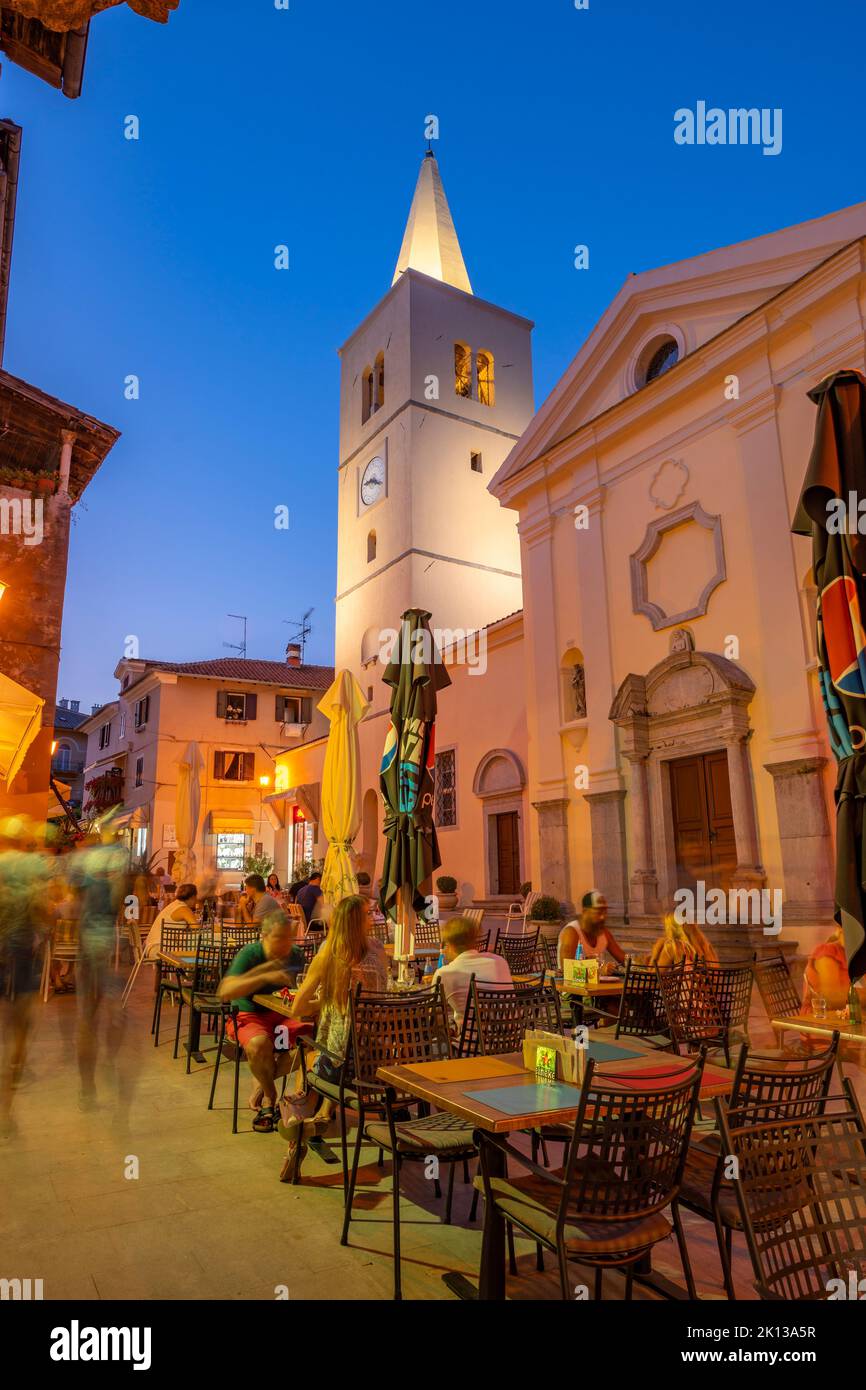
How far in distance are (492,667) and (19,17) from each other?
13.1 meters

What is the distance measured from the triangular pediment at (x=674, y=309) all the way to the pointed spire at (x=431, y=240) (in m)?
14.7

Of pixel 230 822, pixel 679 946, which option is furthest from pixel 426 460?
pixel 679 946

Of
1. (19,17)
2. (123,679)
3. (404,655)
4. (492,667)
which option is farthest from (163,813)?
(19,17)

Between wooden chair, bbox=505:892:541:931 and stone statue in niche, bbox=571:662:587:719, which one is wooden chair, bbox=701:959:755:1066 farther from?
stone statue in niche, bbox=571:662:587:719

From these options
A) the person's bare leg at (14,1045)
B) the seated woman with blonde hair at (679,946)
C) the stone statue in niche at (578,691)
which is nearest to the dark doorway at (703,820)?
the stone statue in niche at (578,691)

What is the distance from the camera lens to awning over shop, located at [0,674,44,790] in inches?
331

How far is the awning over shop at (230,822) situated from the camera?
2978 centimetres

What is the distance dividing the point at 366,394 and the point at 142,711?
15.1 m

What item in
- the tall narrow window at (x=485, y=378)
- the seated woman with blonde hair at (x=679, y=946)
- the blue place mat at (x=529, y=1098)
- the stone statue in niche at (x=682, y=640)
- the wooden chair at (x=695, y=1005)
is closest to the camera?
the blue place mat at (x=529, y=1098)

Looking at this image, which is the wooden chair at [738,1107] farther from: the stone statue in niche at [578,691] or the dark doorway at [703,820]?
the stone statue in niche at [578,691]

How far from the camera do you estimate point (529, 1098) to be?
117 inches

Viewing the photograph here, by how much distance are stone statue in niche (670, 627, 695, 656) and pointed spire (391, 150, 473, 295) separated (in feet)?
65.9

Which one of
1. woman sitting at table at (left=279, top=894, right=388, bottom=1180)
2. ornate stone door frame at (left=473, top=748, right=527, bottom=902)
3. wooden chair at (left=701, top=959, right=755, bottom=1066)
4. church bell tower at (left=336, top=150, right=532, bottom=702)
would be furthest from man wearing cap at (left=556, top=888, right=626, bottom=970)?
church bell tower at (left=336, top=150, right=532, bottom=702)

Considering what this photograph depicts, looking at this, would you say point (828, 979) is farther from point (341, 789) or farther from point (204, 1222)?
point (341, 789)
